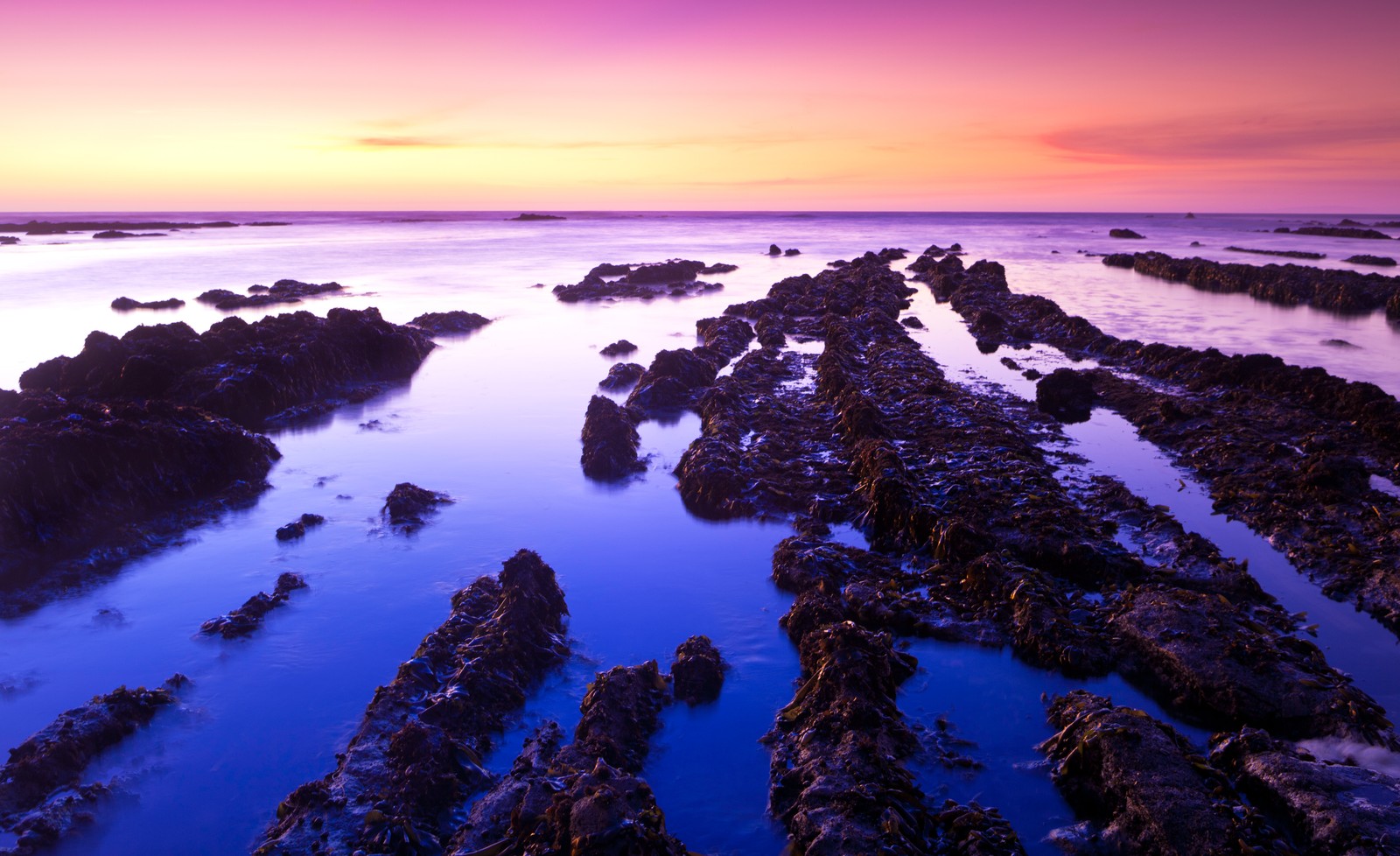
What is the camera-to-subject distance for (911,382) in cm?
1463

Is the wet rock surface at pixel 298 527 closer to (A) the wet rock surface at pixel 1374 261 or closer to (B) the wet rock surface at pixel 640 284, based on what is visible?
(B) the wet rock surface at pixel 640 284

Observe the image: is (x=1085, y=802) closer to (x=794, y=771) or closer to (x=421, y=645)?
(x=794, y=771)

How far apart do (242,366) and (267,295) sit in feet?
57.0

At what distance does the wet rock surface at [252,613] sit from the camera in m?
6.74

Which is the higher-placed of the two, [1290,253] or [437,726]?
[1290,253]

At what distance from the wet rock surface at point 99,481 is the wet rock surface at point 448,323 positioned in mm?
11305

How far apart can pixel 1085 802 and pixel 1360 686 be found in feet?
9.85

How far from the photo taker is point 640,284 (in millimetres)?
35312

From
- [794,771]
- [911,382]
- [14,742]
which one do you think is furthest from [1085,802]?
[911,382]

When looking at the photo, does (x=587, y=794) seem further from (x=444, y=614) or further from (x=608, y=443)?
(x=608, y=443)

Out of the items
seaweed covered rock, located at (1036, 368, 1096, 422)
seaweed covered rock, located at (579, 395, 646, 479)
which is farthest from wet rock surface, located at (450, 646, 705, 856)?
seaweed covered rock, located at (1036, 368, 1096, 422)

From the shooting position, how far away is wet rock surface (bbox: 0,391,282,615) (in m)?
7.88

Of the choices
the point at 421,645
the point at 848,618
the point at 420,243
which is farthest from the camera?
the point at 420,243

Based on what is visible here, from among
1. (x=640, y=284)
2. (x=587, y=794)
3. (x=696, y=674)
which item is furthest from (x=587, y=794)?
(x=640, y=284)
